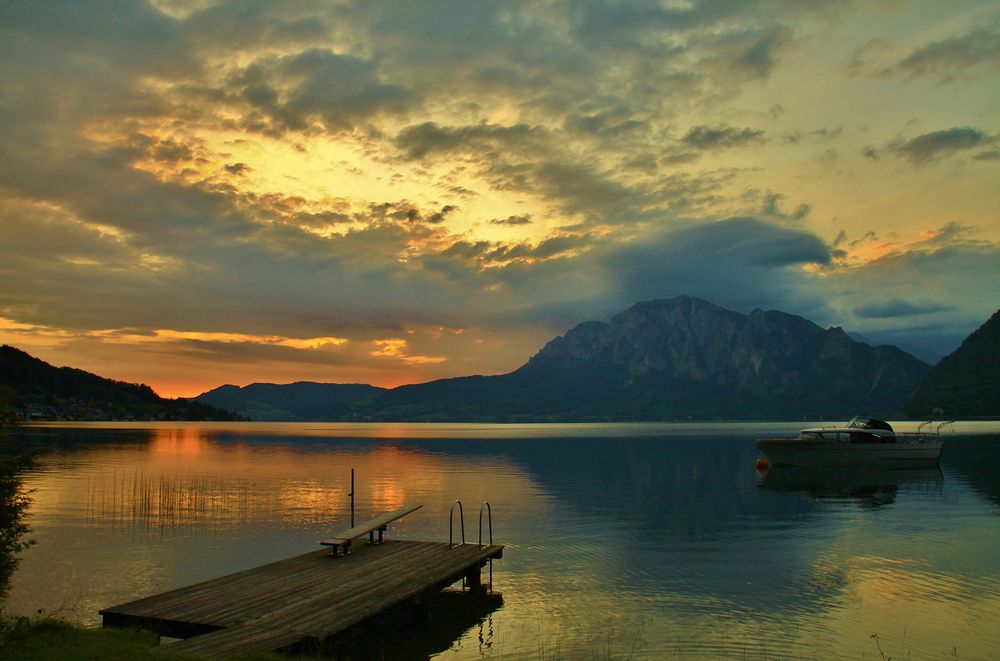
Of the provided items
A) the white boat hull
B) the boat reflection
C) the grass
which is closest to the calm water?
the boat reflection

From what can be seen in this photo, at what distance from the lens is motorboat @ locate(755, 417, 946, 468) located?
86375 mm

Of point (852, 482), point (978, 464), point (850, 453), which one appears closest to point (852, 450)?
point (850, 453)

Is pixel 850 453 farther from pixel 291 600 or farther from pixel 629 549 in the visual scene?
pixel 291 600

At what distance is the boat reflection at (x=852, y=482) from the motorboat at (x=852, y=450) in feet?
3.24

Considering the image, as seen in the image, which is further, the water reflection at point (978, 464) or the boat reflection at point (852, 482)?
the water reflection at point (978, 464)

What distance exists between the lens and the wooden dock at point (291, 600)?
17422 millimetres

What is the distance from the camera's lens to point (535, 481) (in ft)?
246

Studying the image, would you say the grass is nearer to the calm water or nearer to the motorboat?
the calm water

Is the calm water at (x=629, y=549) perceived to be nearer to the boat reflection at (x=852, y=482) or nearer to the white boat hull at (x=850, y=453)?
the boat reflection at (x=852, y=482)

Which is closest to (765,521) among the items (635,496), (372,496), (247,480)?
(635,496)

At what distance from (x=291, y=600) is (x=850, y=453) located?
83.2 m

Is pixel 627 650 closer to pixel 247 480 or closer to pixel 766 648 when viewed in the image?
pixel 766 648

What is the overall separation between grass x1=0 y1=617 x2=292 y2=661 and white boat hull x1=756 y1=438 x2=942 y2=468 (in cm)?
8044

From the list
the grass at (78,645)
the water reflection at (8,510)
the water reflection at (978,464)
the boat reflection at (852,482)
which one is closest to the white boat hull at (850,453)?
the boat reflection at (852,482)
